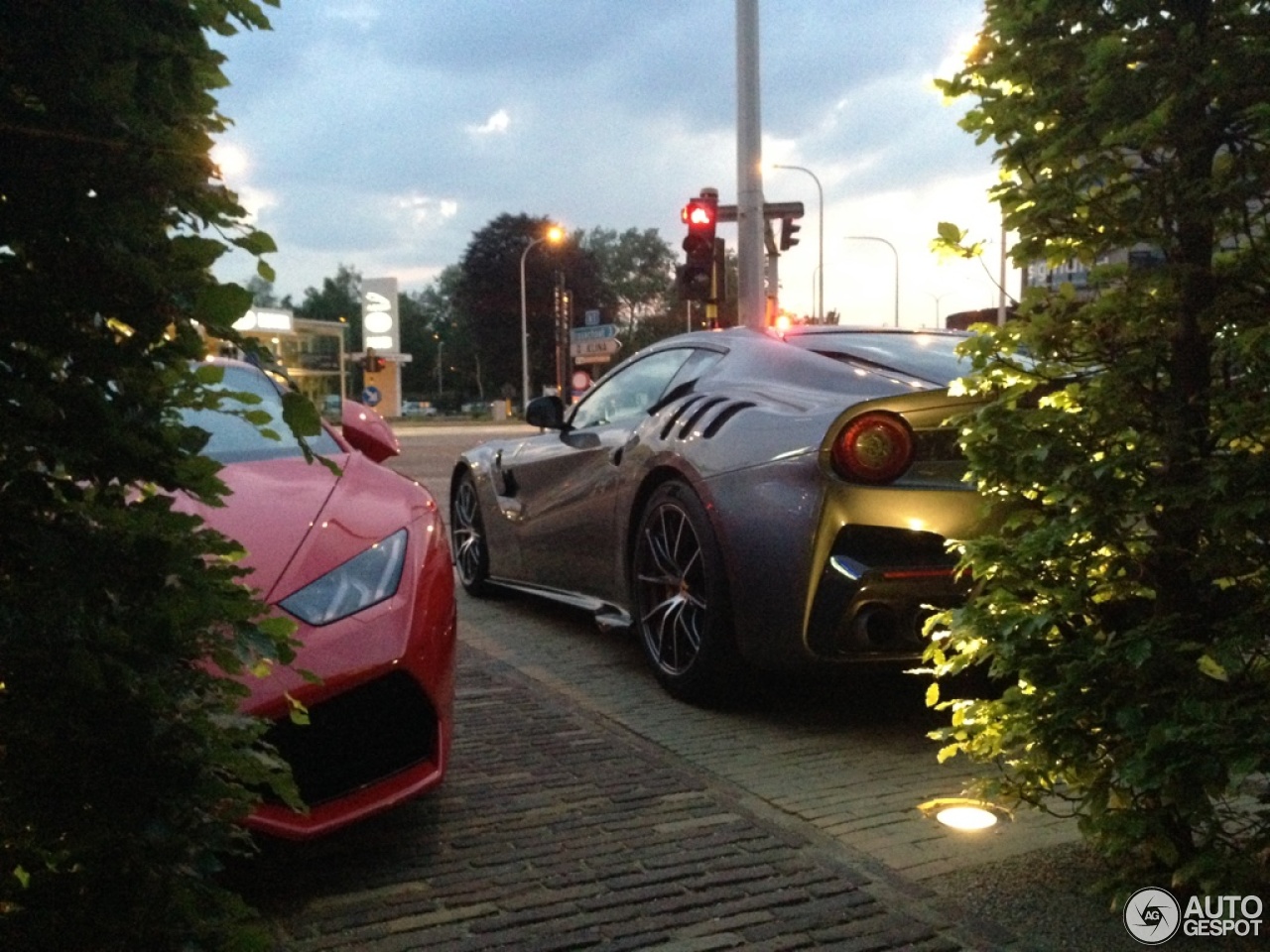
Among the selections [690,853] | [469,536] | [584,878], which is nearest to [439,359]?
[469,536]

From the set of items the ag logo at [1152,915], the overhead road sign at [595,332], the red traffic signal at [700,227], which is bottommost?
the ag logo at [1152,915]

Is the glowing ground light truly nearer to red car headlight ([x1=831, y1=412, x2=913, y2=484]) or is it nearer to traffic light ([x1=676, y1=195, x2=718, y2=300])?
red car headlight ([x1=831, y1=412, x2=913, y2=484])

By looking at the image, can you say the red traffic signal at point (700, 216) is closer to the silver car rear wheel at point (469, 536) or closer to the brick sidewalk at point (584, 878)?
the silver car rear wheel at point (469, 536)

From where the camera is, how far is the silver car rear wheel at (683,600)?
4.33 m

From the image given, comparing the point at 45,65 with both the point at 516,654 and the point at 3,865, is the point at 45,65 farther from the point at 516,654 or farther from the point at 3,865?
the point at 516,654

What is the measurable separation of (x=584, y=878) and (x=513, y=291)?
6662cm

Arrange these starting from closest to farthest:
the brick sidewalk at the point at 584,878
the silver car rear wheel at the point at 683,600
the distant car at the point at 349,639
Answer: the brick sidewalk at the point at 584,878, the distant car at the point at 349,639, the silver car rear wheel at the point at 683,600

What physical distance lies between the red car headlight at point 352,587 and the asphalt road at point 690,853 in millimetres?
678

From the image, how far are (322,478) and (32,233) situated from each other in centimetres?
210

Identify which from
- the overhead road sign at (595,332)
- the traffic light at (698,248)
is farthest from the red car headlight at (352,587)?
the overhead road sign at (595,332)

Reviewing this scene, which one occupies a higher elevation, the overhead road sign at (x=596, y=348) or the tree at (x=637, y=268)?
the tree at (x=637, y=268)

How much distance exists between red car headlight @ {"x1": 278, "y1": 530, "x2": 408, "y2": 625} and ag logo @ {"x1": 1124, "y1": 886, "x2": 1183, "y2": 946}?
193 cm

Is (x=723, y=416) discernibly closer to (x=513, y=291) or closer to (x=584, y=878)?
(x=584, y=878)

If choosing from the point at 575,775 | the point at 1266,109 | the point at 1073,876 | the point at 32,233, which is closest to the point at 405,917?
the point at 575,775
